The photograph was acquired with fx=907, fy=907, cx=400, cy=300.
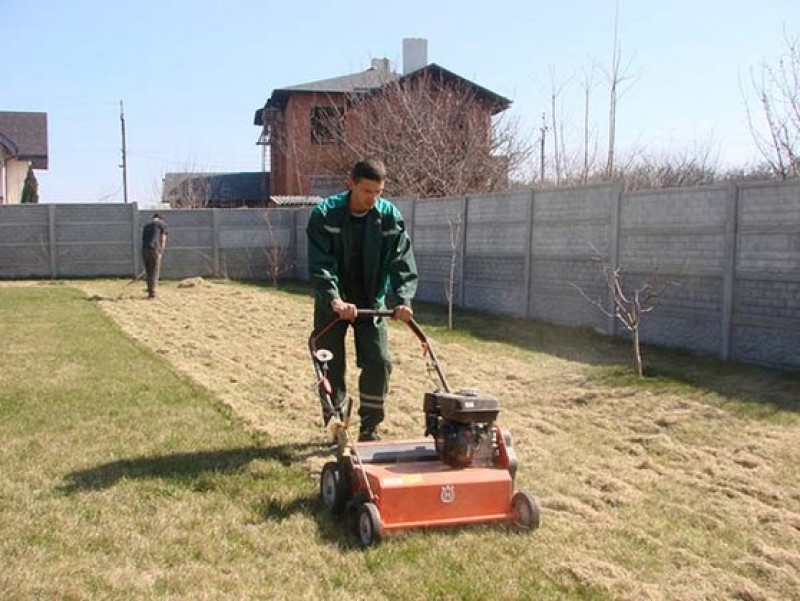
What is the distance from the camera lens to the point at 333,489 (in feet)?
14.9

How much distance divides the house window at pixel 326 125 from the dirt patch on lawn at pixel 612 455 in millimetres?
17780

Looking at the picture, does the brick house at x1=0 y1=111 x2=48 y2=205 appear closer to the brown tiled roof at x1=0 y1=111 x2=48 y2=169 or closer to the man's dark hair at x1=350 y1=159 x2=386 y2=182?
the brown tiled roof at x1=0 y1=111 x2=48 y2=169

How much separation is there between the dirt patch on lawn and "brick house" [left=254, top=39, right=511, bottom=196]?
16.2 meters

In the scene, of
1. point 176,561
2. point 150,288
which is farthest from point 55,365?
point 150,288

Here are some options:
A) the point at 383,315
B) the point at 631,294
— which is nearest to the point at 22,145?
the point at 631,294

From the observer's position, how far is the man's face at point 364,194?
510 cm

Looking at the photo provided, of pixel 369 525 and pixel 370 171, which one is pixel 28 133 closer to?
pixel 370 171

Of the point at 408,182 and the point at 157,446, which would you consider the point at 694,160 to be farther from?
the point at 157,446

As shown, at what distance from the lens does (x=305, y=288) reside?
20.7m

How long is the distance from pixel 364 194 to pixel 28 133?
36.2 metres

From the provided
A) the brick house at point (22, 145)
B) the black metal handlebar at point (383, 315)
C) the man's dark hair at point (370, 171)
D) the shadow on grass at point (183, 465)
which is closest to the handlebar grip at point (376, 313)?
the black metal handlebar at point (383, 315)

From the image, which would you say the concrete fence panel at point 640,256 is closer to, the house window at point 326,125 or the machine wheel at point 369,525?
the machine wheel at point 369,525

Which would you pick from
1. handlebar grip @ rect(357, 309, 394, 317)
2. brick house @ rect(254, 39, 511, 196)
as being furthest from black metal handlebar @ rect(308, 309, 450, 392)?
brick house @ rect(254, 39, 511, 196)

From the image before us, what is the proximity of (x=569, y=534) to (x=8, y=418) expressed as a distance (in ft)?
14.2
